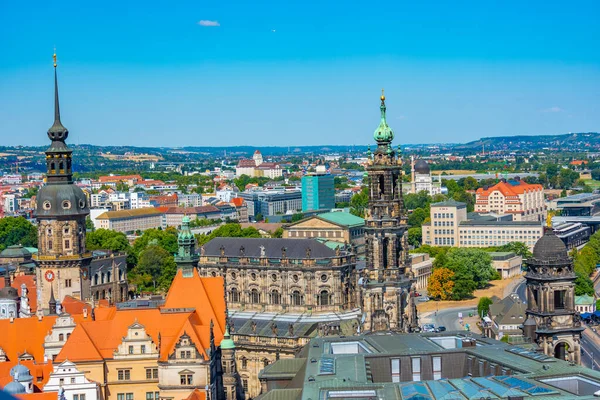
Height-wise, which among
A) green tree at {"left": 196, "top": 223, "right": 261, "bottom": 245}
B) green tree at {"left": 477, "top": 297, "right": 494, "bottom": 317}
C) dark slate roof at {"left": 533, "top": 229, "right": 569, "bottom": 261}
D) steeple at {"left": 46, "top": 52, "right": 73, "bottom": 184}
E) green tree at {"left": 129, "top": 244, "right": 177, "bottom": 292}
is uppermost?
steeple at {"left": 46, "top": 52, "right": 73, "bottom": 184}

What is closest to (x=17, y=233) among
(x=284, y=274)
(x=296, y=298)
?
(x=284, y=274)

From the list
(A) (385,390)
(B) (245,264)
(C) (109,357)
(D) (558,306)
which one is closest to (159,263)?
(B) (245,264)

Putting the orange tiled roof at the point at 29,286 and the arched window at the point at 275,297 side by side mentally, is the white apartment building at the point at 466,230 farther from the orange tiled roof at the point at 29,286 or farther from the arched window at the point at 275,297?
the arched window at the point at 275,297

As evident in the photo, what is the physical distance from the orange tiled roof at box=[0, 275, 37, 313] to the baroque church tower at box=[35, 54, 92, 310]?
362cm

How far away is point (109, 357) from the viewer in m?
67.8

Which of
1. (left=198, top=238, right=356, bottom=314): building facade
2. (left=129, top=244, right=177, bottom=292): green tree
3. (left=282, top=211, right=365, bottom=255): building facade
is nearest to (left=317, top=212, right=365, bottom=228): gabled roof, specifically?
(left=282, top=211, right=365, bottom=255): building facade

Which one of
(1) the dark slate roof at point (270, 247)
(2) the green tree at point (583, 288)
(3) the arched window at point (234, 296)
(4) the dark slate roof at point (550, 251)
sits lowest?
(2) the green tree at point (583, 288)

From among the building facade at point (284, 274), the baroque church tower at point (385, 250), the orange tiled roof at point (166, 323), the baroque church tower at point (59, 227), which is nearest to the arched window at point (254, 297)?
the building facade at point (284, 274)

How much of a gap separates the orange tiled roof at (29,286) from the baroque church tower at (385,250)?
3888 cm

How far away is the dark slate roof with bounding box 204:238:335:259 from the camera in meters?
94.6

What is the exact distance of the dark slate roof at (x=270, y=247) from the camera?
94.6 meters

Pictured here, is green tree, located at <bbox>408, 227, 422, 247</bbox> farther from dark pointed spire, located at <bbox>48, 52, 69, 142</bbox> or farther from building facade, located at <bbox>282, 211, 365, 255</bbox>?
dark pointed spire, located at <bbox>48, 52, 69, 142</bbox>

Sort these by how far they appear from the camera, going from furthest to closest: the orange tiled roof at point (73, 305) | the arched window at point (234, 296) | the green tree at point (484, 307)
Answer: the green tree at point (484, 307) < the arched window at point (234, 296) < the orange tiled roof at point (73, 305)

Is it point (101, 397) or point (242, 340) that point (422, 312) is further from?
point (101, 397)
